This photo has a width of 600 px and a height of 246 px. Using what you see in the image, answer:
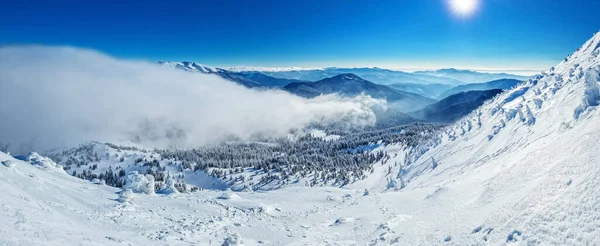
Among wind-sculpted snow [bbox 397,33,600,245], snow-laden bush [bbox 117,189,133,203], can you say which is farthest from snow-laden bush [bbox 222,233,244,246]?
wind-sculpted snow [bbox 397,33,600,245]

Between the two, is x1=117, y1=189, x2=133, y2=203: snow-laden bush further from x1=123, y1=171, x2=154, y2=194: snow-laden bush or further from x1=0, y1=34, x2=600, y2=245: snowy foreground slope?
x1=123, y1=171, x2=154, y2=194: snow-laden bush

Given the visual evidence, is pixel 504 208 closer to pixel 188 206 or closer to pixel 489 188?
pixel 489 188

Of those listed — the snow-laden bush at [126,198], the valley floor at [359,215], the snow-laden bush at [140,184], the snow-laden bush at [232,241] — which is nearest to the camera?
the valley floor at [359,215]

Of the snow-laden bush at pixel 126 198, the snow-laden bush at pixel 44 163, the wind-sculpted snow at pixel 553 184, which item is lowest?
the snow-laden bush at pixel 44 163

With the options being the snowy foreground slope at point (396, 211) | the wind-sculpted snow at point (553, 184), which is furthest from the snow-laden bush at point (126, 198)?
the wind-sculpted snow at point (553, 184)

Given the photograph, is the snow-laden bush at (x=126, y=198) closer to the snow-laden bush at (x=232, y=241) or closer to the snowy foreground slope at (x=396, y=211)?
the snowy foreground slope at (x=396, y=211)

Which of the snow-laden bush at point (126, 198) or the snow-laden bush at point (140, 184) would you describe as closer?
the snow-laden bush at point (126, 198)

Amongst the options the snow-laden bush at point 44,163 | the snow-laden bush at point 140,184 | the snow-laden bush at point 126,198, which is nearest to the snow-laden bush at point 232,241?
the snow-laden bush at point 126,198

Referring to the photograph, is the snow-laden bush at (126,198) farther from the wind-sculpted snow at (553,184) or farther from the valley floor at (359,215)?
the wind-sculpted snow at (553,184)

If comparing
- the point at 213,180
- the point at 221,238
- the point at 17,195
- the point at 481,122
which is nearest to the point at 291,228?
the point at 221,238

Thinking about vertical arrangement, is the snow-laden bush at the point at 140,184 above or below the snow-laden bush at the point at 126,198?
below

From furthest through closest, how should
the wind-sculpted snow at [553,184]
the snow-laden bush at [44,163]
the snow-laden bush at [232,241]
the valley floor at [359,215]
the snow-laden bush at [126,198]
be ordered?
the snow-laden bush at [44,163] → the snow-laden bush at [126,198] → the snow-laden bush at [232,241] → the valley floor at [359,215] → the wind-sculpted snow at [553,184]
